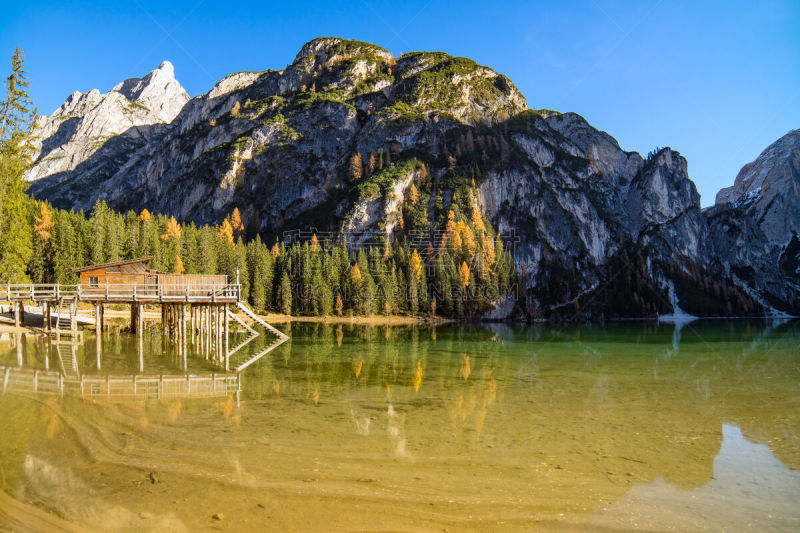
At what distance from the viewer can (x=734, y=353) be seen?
50.5 meters

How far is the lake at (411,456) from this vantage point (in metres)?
11.0

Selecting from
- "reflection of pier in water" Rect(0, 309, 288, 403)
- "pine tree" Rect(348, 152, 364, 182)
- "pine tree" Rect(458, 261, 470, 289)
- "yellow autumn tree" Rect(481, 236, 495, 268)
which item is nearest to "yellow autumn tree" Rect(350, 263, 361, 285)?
"pine tree" Rect(458, 261, 470, 289)

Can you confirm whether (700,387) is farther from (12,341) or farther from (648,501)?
(12,341)

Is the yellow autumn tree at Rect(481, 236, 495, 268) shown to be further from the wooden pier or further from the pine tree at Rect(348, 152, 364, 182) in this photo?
the wooden pier

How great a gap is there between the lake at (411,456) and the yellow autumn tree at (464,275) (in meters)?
98.0

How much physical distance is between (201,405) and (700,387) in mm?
28198

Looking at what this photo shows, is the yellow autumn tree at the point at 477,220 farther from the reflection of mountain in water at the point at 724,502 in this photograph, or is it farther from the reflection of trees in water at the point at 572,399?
the reflection of mountain in water at the point at 724,502

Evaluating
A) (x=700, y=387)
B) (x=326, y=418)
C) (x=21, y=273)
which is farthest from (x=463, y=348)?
(x=21, y=273)

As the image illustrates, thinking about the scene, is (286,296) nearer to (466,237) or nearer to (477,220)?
(466,237)

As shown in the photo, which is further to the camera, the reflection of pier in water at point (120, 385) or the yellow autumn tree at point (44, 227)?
the yellow autumn tree at point (44, 227)

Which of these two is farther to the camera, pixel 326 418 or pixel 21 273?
pixel 21 273

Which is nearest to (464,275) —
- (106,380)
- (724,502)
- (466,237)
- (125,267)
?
(466,237)

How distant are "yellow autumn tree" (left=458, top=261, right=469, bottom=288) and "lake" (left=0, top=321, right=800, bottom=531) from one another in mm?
98042

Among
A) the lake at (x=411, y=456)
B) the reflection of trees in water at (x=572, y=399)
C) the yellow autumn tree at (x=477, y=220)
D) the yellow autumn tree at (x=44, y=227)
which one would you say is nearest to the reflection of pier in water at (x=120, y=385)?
the lake at (x=411, y=456)
